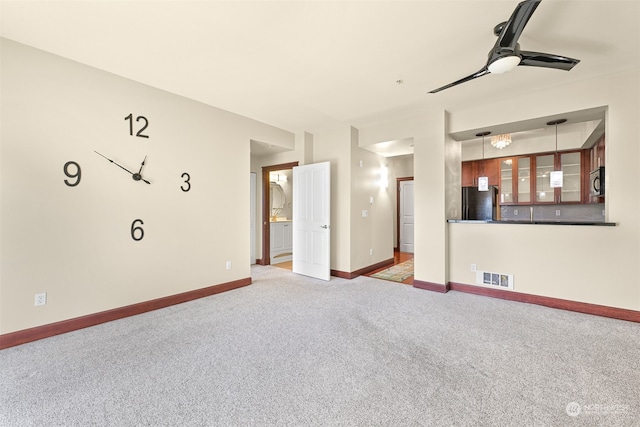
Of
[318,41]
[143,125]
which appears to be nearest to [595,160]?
[318,41]

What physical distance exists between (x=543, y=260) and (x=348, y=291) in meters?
2.55

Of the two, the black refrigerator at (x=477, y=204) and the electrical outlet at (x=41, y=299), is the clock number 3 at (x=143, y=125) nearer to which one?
the electrical outlet at (x=41, y=299)

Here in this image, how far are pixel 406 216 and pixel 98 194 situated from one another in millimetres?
6565

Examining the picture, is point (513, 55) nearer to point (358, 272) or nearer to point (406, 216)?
point (358, 272)

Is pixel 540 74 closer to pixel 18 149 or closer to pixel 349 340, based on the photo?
pixel 349 340

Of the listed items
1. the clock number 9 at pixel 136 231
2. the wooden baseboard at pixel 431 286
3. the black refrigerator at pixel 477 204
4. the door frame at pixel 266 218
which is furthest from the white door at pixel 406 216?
the clock number 9 at pixel 136 231

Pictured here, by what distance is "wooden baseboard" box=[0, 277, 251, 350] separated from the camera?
2478 millimetres

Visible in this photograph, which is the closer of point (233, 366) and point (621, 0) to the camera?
point (621, 0)

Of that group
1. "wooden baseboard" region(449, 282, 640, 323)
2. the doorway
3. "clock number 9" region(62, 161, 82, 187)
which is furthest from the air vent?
"clock number 9" region(62, 161, 82, 187)

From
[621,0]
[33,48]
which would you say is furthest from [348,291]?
[33,48]

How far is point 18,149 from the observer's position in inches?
97.9

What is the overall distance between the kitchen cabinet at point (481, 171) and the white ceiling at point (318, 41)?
265 centimetres

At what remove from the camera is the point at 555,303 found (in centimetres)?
341

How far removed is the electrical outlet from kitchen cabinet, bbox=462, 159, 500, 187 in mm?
6955
